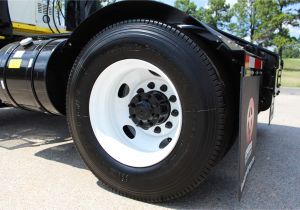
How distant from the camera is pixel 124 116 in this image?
2732mm

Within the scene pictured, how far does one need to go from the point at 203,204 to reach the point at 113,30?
4.45 feet

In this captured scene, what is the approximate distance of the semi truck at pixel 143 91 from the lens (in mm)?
2129

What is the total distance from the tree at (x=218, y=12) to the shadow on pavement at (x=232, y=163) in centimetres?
3054

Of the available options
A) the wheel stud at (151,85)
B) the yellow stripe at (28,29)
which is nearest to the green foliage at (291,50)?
the yellow stripe at (28,29)

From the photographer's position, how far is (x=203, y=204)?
7.64 feet

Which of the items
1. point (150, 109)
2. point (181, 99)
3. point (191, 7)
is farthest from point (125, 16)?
point (191, 7)

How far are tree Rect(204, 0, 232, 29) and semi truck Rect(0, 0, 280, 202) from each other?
105 feet

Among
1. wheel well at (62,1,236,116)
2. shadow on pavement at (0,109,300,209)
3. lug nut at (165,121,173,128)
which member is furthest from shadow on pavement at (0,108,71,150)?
lug nut at (165,121,173,128)

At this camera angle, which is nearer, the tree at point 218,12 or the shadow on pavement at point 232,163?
the shadow on pavement at point 232,163

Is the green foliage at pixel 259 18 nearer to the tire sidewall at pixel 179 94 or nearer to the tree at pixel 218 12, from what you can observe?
the tree at pixel 218 12

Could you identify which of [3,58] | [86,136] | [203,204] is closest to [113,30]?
[86,136]

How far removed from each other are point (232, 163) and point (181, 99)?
133 centimetres

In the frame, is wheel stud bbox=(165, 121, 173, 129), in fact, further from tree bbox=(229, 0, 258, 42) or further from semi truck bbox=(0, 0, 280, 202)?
tree bbox=(229, 0, 258, 42)

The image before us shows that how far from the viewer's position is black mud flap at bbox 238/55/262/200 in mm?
2088
